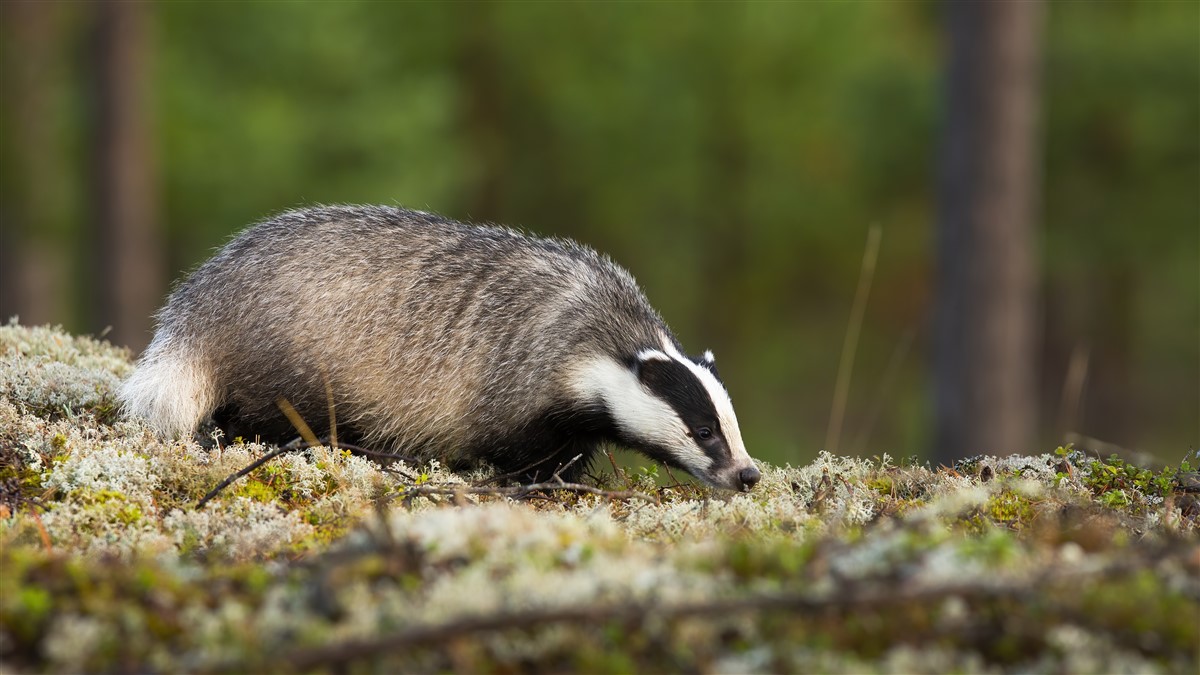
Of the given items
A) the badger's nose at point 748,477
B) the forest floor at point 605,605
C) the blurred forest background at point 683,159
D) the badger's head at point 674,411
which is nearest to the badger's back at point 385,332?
the badger's head at point 674,411

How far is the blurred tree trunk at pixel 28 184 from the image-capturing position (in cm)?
2078

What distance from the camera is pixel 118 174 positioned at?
17.2m

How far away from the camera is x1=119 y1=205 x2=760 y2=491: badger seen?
217 inches

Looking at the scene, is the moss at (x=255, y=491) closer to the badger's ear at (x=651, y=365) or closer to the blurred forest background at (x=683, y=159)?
the badger's ear at (x=651, y=365)

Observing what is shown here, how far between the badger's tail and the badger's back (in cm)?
1

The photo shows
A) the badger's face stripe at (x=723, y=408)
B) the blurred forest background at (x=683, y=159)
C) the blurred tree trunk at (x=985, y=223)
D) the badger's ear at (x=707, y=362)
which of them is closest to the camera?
the badger's face stripe at (x=723, y=408)

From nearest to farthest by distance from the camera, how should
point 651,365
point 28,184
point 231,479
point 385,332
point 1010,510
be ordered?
point 231,479 < point 1010,510 < point 651,365 < point 385,332 < point 28,184

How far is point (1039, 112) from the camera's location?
65.4ft

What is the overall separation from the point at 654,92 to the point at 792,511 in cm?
2053

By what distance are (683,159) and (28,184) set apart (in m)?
11.7

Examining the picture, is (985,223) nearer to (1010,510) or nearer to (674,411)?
(674,411)

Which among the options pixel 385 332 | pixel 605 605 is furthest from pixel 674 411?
pixel 605 605

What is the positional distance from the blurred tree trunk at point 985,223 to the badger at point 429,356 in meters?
6.45

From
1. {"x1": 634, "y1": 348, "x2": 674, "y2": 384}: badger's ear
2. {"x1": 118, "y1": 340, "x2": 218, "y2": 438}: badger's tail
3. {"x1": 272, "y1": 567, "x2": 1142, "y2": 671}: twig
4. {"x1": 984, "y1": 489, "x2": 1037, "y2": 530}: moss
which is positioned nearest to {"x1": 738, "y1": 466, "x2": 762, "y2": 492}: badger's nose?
{"x1": 634, "y1": 348, "x2": 674, "y2": 384}: badger's ear
